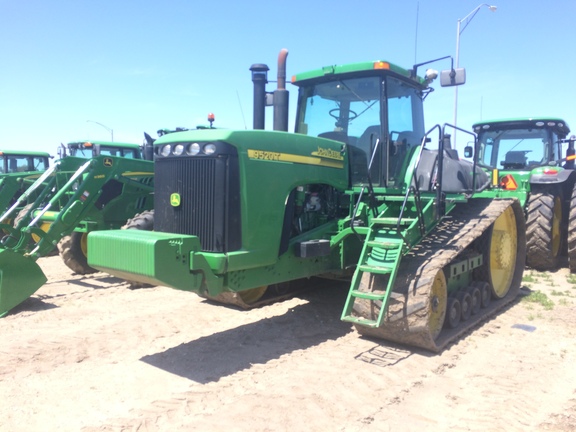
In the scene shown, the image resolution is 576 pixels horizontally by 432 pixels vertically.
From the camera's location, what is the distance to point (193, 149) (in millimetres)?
4371

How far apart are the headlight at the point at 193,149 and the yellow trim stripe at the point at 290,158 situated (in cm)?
43

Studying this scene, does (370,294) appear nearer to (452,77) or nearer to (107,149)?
(452,77)

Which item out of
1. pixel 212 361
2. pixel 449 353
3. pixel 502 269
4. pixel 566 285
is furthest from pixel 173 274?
pixel 566 285

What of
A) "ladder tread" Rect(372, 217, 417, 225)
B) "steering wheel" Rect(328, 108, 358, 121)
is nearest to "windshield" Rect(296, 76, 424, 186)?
"steering wheel" Rect(328, 108, 358, 121)

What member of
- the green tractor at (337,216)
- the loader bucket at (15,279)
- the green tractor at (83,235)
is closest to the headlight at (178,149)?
the green tractor at (337,216)

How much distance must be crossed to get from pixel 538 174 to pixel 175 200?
6.71m

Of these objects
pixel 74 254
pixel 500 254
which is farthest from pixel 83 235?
pixel 500 254

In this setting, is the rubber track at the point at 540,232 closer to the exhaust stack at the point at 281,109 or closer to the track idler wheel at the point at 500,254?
the track idler wheel at the point at 500,254

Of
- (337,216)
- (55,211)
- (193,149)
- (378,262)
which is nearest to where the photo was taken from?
(193,149)

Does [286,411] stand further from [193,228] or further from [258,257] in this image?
[193,228]

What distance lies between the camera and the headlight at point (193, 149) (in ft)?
14.3

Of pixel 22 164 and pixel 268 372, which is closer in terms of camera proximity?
pixel 268 372

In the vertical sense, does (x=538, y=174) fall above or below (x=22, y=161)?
below

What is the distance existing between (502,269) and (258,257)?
3659 millimetres
